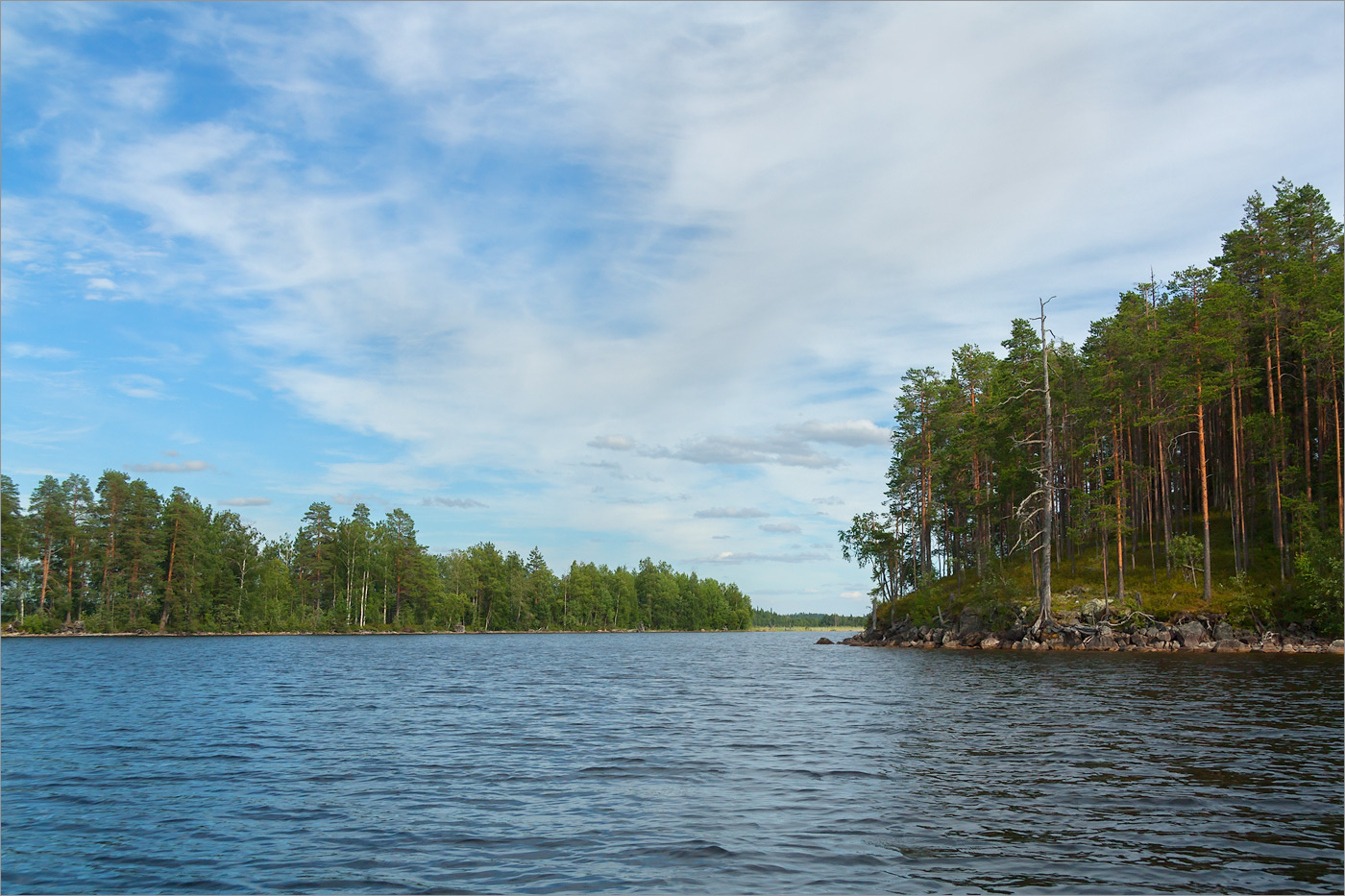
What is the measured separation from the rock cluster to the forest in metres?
1.34

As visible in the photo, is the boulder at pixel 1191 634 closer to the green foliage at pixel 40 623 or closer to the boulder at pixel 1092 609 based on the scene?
the boulder at pixel 1092 609

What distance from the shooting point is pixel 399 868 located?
11.5 meters

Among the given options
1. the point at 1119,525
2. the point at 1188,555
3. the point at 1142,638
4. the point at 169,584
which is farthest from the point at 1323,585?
the point at 169,584

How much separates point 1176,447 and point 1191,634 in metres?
20.7

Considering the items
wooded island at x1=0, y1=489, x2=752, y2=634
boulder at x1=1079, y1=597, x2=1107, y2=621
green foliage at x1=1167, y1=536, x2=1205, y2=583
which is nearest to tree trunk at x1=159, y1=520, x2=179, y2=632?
wooded island at x1=0, y1=489, x2=752, y2=634

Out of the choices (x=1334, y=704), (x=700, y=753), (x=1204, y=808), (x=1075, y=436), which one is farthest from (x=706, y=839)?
(x=1075, y=436)

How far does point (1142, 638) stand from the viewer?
184ft

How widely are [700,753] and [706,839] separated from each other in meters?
7.79

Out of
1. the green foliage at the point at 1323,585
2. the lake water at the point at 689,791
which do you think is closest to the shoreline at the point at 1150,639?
the green foliage at the point at 1323,585

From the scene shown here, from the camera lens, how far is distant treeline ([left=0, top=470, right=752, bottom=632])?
351ft

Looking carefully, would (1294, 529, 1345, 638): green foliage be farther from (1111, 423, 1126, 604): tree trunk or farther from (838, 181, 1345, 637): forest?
(1111, 423, 1126, 604): tree trunk

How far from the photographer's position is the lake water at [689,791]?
11219mm

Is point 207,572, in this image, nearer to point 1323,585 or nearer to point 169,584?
point 169,584

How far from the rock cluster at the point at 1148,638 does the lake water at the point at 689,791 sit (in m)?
22.6
